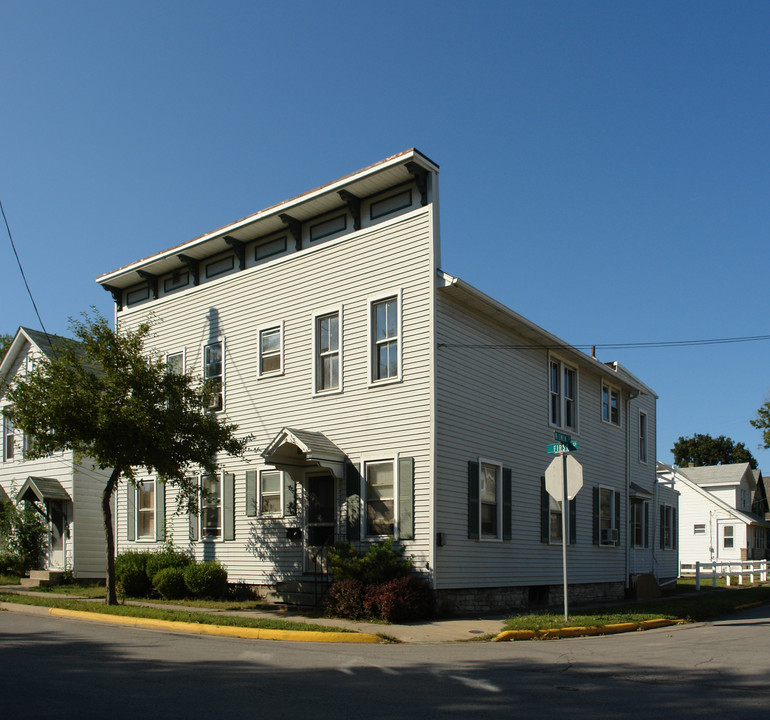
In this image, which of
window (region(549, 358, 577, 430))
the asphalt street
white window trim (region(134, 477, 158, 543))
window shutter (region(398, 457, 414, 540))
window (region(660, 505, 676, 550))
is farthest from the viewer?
window (region(660, 505, 676, 550))

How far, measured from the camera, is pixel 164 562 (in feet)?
67.9

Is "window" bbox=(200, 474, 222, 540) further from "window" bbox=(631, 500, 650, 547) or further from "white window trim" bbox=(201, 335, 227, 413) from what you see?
"window" bbox=(631, 500, 650, 547)

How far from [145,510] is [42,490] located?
15.5 feet

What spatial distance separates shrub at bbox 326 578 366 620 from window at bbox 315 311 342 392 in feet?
15.2

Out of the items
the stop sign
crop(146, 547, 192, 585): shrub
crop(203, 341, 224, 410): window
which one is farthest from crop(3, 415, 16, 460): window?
the stop sign

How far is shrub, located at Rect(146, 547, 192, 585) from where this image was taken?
2067cm

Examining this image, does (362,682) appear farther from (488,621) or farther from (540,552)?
(540,552)

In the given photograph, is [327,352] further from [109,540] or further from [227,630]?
[227,630]

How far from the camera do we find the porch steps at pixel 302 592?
17656 mm

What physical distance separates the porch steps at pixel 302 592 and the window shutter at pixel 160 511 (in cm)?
510

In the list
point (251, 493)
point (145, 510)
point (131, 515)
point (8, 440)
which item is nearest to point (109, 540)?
point (251, 493)

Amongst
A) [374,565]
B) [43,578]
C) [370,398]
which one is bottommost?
[43,578]

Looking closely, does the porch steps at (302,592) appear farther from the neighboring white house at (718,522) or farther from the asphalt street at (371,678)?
the neighboring white house at (718,522)

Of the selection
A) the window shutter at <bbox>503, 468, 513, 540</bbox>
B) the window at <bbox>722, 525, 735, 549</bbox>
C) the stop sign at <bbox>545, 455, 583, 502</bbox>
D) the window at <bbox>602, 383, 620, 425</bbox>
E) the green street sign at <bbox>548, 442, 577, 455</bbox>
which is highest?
the window at <bbox>602, 383, 620, 425</bbox>
